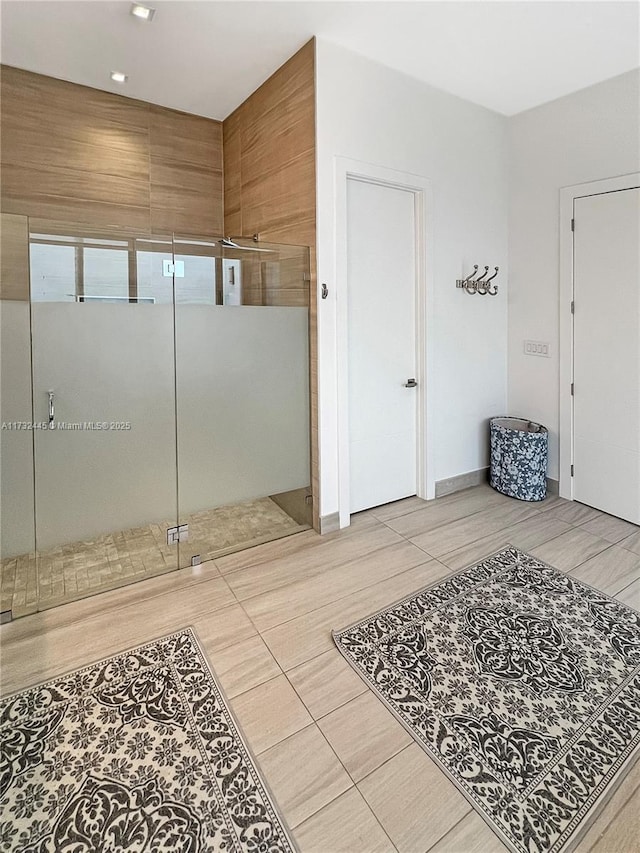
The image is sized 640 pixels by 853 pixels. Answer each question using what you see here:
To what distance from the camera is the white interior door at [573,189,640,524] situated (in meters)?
3.11

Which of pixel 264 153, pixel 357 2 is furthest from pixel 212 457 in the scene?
pixel 357 2

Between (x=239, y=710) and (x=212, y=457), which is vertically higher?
(x=212, y=457)

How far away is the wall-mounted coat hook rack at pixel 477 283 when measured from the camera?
11.9ft

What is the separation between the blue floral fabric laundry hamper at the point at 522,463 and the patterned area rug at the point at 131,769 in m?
2.62

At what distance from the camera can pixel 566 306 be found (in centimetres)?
347

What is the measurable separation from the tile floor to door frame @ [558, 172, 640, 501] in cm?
30

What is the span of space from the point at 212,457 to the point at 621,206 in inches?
119

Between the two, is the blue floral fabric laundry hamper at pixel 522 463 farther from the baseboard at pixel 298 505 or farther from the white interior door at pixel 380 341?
the baseboard at pixel 298 505

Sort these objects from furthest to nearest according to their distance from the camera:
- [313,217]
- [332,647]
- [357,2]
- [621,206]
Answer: [621,206] < [313,217] < [357,2] < [332,647]

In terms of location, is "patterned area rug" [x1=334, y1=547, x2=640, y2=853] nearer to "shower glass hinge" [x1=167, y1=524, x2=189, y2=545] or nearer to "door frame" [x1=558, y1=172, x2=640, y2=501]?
"shower glass hinge" [x1=167, y1=524, x2=189, y2=545]

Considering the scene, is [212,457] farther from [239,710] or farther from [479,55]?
[479,55]

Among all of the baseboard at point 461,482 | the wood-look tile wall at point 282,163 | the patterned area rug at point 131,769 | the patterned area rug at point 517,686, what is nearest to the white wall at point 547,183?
the baseboard at point 461,482

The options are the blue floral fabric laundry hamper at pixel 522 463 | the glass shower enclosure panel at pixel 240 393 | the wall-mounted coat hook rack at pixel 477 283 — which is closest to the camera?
the glass shower enclosure panel at pixel 240 393

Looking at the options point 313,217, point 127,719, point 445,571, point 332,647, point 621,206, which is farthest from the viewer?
point 621,206
